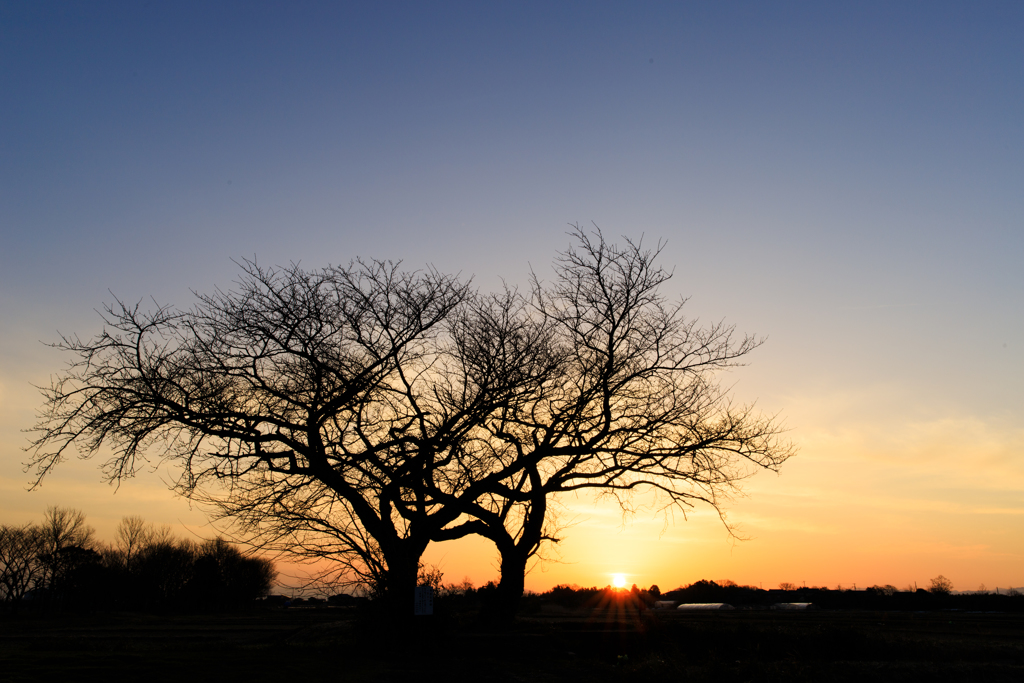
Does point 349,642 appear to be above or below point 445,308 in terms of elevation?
below

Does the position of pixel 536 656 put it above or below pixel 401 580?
below

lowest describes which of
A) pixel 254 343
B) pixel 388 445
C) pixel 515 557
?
pixel 515 557

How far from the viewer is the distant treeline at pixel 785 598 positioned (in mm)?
34812

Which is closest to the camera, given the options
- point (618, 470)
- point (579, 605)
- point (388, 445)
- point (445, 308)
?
point (388, 445)

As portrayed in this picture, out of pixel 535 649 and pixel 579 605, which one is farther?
pixel 579 605

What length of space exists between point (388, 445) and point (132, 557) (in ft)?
279

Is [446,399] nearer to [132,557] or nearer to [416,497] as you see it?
[416,497]

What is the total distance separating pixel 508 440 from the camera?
52.9 feet

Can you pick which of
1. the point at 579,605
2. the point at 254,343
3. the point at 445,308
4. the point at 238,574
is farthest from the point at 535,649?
the point at 238,574

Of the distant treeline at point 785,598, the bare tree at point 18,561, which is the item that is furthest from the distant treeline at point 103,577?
the distant treeline at point 785,598

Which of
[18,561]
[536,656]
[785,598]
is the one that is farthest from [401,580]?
[18,561]

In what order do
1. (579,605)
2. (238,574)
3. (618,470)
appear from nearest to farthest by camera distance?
(618,470)
(579,605)
(238,574)

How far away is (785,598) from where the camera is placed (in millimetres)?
54062

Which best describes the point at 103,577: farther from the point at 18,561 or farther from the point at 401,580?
the point at 401,580
